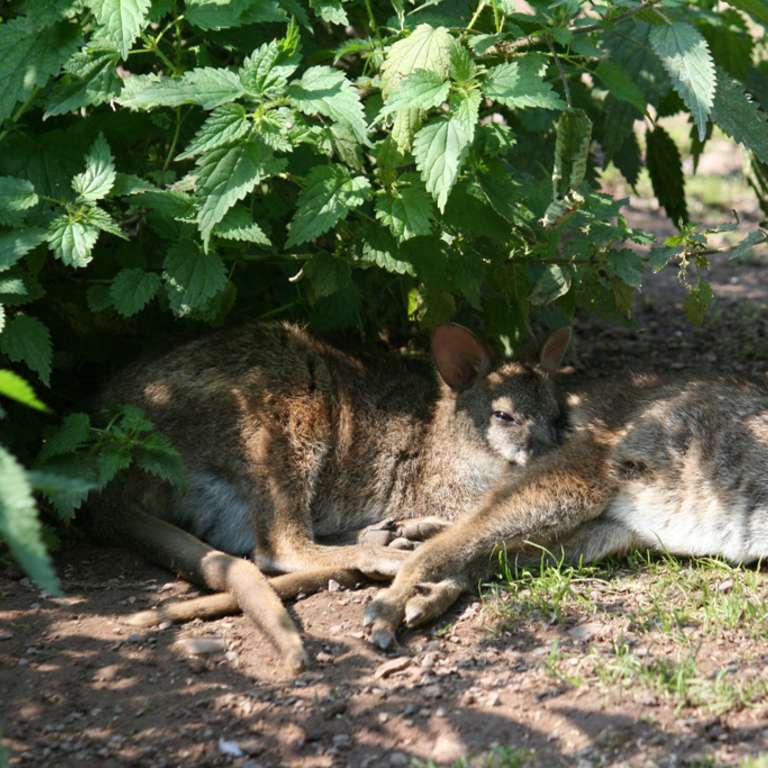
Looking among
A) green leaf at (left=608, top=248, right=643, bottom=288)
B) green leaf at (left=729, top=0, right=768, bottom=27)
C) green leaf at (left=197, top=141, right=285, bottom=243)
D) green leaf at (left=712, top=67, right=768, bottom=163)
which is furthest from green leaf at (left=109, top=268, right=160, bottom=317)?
green leaf at (left=729, top=0, right=768, bottom=27)

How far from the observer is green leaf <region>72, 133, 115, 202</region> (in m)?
4.38

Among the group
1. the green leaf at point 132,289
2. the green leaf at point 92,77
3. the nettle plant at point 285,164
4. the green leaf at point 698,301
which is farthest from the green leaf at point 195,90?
the green leaf at point 698,301

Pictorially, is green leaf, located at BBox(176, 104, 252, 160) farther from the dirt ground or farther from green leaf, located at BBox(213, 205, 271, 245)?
the dirt ground

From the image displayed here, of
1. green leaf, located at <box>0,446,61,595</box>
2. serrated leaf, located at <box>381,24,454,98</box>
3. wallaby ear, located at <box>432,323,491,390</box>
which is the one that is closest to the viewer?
green leaf, located at <box>0,446,61,595</box>

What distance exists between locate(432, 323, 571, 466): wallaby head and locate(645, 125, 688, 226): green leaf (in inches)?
38.6

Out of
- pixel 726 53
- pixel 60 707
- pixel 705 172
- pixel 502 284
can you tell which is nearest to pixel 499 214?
pixel 502 284

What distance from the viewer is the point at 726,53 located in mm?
5715

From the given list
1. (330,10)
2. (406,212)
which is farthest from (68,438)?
(330,10)

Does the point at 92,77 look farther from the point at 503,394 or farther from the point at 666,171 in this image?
the point at 666,171

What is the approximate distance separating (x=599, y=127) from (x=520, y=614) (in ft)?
9.54

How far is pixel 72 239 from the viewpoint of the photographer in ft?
14.2

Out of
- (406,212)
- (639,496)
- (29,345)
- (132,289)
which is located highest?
(406,212)

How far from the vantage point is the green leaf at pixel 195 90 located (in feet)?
13.5

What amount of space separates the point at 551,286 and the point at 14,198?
82.7 inches
